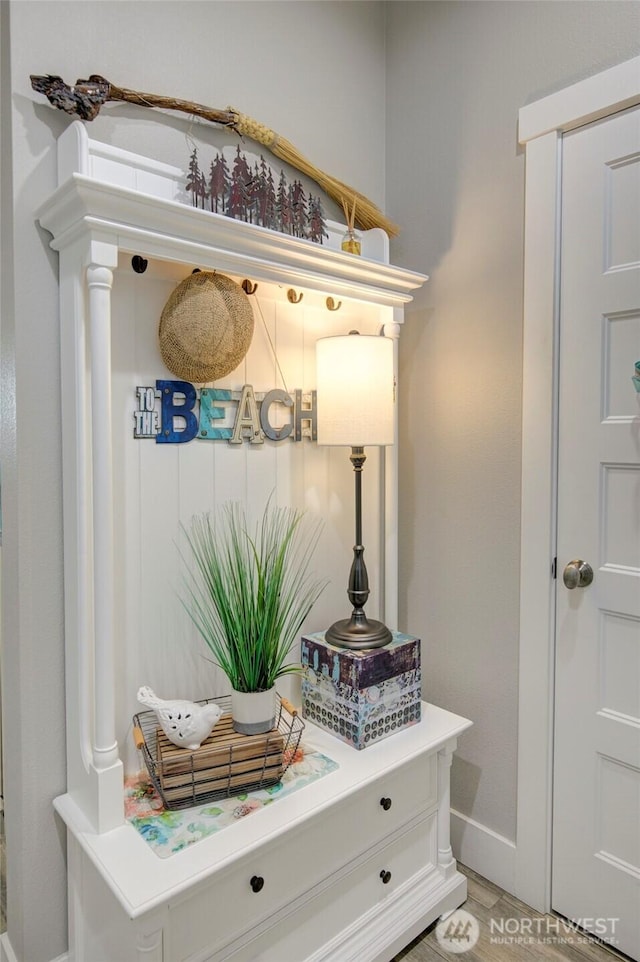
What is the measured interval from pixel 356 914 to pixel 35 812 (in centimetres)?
78

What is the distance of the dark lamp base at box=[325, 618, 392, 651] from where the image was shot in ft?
5.19

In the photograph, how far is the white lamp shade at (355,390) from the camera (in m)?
1.56

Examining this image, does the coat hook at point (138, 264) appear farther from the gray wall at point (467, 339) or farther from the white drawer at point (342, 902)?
the white drawer at point (342, 902)

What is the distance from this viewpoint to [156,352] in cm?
146

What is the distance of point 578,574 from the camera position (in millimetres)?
1595

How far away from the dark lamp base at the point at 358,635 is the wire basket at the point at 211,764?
289 millimetres

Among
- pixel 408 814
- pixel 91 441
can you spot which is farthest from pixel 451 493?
pixel 91 441

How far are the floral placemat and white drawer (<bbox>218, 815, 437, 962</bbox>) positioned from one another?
0.23 metres

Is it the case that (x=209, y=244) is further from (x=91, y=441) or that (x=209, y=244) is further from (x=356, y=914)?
(x=356, y=914)

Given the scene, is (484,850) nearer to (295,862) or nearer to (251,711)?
(295,862)

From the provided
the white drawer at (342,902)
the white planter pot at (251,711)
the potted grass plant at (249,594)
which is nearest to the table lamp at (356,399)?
the potted grass plant at (249,594)

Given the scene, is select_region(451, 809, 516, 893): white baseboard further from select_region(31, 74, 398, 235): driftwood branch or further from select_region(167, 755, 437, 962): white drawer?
select_region(31, 74, 398, 235): driftwood branch

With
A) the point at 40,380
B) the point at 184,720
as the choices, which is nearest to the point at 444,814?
the point at 184,720

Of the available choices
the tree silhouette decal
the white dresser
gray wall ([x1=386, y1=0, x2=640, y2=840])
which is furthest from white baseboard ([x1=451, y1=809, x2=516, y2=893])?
the tree silhouette decal
